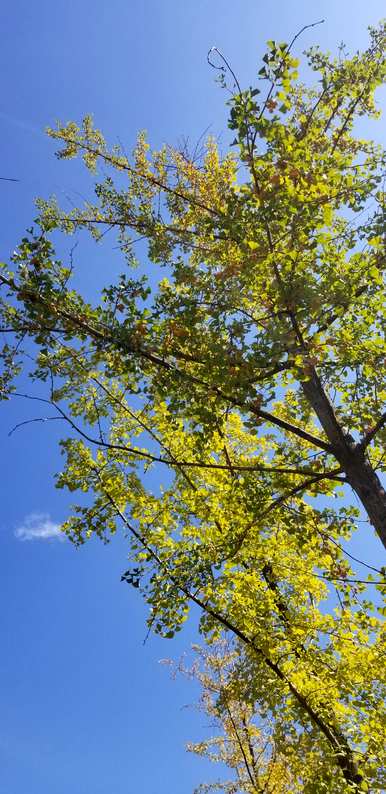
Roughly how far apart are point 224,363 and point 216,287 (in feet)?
4.09

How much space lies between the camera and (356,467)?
3904 millimetres

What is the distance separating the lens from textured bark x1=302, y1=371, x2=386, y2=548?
3684mm

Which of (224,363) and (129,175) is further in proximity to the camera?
(129,175)

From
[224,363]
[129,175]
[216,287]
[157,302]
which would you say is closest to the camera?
[224,363]

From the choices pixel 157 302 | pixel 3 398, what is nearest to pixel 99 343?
pixel 157 302

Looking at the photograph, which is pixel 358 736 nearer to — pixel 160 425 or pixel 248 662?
pixel 248 662

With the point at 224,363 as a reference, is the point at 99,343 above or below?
above

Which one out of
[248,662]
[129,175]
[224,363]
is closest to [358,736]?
[248,662]

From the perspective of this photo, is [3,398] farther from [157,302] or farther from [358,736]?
[358,736]

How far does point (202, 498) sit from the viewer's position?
588 cm

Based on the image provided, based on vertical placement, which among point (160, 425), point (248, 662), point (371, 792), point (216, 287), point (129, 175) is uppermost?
point (129, 175)

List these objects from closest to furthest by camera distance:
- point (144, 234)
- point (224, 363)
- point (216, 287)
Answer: point (224, 363)
point (216, 287)
point (144, 234)

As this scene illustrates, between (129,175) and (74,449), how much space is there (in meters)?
4.22

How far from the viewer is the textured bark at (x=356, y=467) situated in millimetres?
3684
